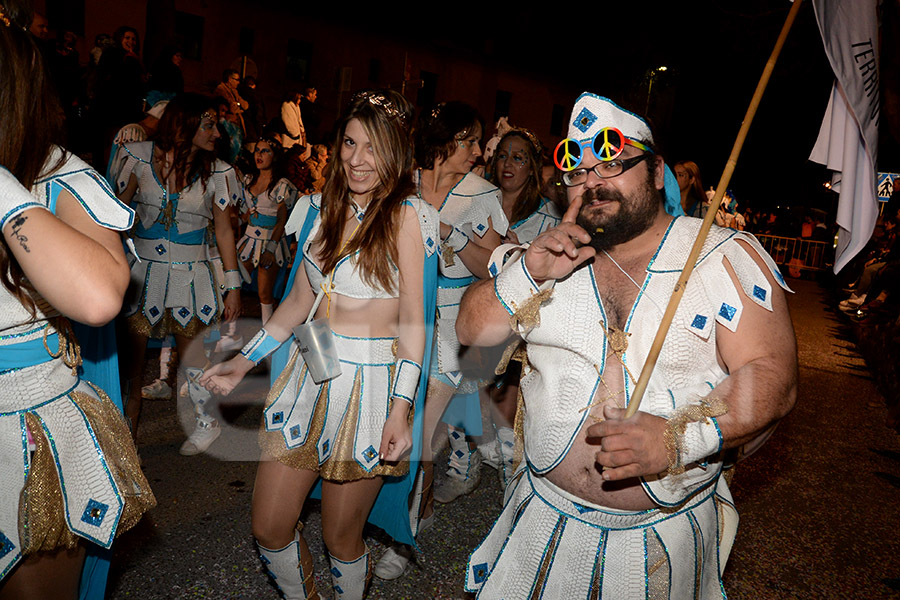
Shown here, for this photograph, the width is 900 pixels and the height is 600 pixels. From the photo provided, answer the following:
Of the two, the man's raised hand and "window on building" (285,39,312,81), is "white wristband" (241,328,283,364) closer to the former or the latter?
the man's raised hand

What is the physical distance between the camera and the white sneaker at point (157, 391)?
18.0 feet

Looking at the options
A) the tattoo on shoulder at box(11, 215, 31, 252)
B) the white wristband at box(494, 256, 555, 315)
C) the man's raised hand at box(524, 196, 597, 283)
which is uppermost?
the man's raised hand at box(524, 196, 597, 283)

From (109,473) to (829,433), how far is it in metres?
6.75

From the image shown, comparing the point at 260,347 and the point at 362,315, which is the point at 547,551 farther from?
the point at 260,347

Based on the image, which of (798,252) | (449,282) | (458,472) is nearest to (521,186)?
(449,282)

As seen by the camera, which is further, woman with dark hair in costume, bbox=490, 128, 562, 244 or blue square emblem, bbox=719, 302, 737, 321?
woman with dark hair in costume, bbox=490, 128, 562, 244

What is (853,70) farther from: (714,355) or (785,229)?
(785,229)

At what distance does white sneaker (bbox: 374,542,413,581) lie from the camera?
3377 mm

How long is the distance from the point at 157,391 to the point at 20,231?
14.4 ft

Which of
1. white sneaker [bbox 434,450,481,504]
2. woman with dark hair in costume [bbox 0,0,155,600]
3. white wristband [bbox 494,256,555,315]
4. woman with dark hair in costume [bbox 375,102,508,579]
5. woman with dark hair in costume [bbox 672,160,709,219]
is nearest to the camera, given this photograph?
woman with dark hair in costume [bbox 0,0,155,600]

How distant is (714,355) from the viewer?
77.1 inches

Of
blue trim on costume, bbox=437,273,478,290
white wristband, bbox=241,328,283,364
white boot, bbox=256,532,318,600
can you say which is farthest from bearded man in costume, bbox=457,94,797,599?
blue trim on costume, bbox=437,273,478,290

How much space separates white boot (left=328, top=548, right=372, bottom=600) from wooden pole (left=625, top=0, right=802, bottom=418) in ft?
4.80

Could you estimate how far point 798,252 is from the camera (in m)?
23.7
